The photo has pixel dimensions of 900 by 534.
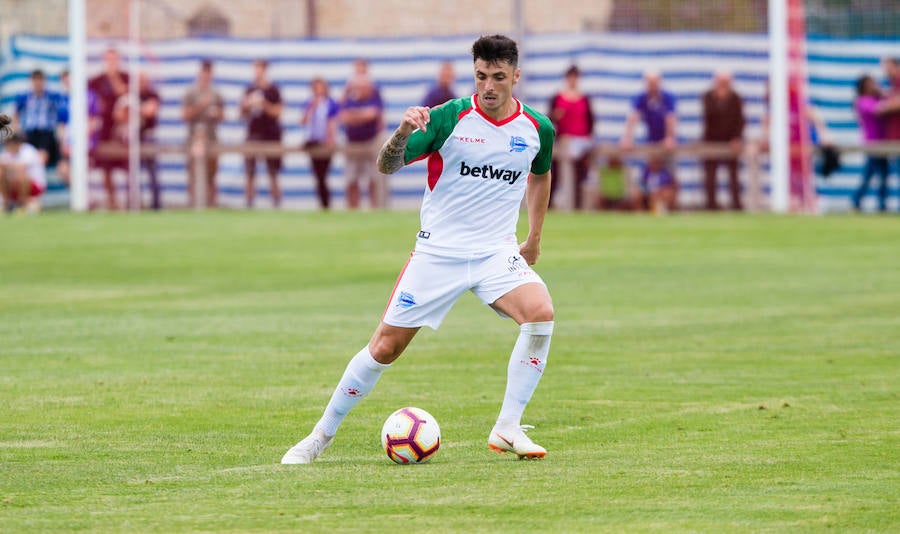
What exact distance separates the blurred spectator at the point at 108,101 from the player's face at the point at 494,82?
83.2ft

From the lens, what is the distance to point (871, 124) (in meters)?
31.9

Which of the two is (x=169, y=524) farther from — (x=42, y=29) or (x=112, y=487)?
(x=42, y=29)

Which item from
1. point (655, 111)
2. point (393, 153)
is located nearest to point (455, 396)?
point (393, 153)

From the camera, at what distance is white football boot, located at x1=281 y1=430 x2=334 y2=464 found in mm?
8219

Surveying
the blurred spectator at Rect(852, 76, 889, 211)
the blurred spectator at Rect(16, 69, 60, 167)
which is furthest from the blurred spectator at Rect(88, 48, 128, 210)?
the blurred spectator at Rect(852, 76, 889, 211)

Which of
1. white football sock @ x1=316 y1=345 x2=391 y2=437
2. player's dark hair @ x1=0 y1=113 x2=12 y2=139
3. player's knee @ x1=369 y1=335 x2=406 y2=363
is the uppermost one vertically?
player's dark hair @ x1=0 y1=113 x2=12 y2=139

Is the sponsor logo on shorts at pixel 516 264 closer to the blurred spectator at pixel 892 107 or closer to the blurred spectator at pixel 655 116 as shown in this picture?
the blurred spectator at pixel 655 116

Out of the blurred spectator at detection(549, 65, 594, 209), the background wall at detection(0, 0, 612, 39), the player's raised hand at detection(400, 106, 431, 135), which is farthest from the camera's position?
the background wall at detection(0, 0, 612, 39)

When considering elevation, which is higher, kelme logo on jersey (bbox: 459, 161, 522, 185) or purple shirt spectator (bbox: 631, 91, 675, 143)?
kelme logo on jersey (bbox: 459, 161, 522, 185)

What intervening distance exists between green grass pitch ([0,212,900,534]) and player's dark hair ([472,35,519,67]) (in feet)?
6.49

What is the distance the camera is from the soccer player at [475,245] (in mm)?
8391

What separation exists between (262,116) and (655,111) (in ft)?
25.3

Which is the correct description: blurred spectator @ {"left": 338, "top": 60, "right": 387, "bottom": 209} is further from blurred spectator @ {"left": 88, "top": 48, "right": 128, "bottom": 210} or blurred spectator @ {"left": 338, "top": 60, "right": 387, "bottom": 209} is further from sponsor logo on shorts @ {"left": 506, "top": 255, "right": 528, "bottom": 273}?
sponsor logo on shorts @ {"left": 506, "top": 255, "right": 528, "bottom": 273}

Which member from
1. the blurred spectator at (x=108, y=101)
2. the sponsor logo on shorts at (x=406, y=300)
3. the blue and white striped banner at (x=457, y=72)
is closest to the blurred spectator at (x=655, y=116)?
the blue and white striped banner at (x=457, y=72)
